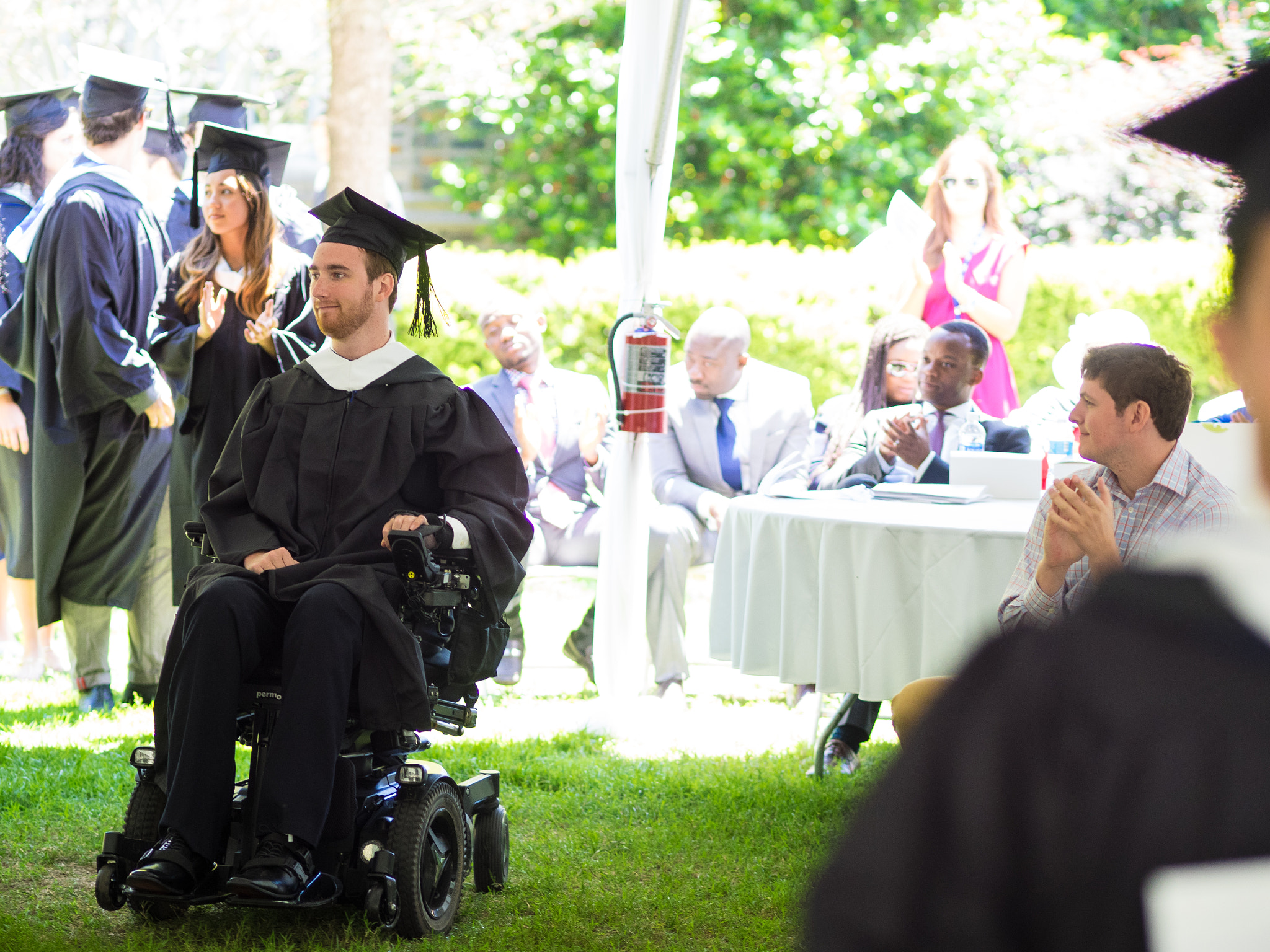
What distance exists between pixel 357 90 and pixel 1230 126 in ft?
33.3

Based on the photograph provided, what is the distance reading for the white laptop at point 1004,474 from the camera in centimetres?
402

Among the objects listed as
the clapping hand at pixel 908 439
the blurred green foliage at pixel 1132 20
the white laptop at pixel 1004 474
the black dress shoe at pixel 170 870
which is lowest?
the black dress shoe at pixel 170 870

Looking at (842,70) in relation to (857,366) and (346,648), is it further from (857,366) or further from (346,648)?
(346,648)

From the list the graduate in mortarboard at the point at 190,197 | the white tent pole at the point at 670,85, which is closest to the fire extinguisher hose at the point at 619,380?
the white tent pole at the point at 670,85

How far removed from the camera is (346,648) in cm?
279

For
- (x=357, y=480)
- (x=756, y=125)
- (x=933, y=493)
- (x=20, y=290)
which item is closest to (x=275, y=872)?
(x=357, y=480)

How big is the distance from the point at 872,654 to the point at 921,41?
1143cm

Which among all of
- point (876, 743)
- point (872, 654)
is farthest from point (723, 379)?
point (872, 654)

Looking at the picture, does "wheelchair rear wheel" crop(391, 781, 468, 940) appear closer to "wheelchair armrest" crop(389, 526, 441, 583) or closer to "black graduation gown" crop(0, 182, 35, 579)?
"wheelchair armrest" crop(389, 526, 441, 583)

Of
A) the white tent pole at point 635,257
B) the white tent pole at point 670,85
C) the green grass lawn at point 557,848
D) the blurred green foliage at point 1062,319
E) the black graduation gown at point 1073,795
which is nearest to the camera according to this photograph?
the black graduation gown at point 1073,795

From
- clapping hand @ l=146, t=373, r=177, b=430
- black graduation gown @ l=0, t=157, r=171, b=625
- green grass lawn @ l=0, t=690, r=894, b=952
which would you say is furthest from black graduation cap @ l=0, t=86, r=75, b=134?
green grass lawn @ l=0, t=690, r=894, b=952

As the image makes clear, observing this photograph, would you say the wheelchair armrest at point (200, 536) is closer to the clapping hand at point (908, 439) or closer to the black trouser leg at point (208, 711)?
the black trouser leg at point (208, 711)

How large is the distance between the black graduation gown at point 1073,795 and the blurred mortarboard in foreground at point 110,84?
16.5 feet

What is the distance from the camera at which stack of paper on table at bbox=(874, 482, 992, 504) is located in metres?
3.85
